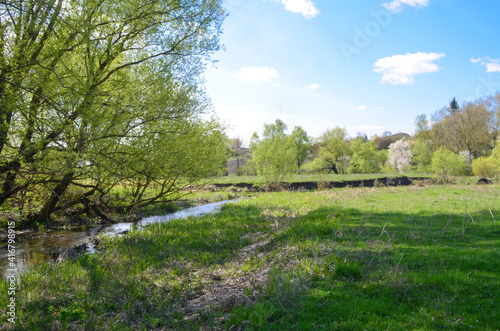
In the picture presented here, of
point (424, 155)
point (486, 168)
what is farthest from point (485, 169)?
point (424, 155)

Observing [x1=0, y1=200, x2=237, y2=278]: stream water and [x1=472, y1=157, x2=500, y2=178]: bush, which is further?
[x1=472, y1=157, x2=500, y2=178]: bush

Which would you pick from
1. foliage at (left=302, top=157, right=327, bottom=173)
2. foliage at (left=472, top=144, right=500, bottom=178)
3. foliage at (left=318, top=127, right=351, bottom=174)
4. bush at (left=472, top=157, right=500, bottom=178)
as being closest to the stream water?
foliage at (left=472, top=144, right=500, bottom=178)

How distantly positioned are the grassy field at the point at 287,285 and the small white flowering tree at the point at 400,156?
7925 centimetres

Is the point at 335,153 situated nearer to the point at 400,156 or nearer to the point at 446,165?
the point at 400,156

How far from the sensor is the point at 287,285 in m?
5.54

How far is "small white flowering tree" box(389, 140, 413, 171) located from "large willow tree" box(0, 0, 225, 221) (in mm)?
77480

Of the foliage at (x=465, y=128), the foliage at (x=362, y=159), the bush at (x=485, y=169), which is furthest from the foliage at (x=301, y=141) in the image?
the bush at (x=485, y=169)

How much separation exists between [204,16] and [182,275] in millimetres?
11075

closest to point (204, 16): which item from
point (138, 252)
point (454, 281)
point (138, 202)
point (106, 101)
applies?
point (106, 101)

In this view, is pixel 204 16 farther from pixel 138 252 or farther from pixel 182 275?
pixel 182 275

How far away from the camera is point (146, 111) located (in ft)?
38.3

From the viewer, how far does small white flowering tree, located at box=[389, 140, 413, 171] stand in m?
81.6

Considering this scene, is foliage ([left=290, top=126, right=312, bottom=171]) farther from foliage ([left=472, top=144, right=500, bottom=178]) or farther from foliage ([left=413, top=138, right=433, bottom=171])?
foliage ([left=472, top=144, right=500, bottom=178])

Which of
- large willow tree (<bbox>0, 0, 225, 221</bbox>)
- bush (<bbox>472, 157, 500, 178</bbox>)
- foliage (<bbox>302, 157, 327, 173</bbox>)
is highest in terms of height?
large willow tree (<bbox>0, 0, 225, 221</bbox>)
